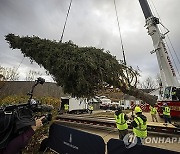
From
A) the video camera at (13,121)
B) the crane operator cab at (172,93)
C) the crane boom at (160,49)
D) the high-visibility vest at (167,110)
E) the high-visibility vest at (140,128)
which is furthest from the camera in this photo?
the high-visibility vest at (167,110)

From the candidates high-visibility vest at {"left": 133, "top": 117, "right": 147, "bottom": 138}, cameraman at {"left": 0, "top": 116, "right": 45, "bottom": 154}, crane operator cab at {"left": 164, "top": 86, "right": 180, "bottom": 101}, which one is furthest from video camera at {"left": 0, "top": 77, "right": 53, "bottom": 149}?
crane operator cab at {"left": 164, "top": 86, "right": 180, "bottom": 101}

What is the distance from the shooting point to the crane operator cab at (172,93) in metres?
9.27

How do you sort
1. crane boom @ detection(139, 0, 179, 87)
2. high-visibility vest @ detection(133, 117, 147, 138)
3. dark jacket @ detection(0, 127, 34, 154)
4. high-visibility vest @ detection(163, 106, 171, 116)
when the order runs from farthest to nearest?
high-visibility vest @ detection(163, 106, 171, 116)
crane boom @ detection(139, 0, 179, 87)
high-visibility vest @ detection(133, 117, 147, 138)
dark jacket @ detection(0, 127, 34, 154)

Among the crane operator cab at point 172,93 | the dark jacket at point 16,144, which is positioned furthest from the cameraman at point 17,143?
the crane operator cab at point 172,93

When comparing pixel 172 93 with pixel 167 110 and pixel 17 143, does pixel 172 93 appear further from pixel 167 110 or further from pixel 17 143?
pixel 17 143

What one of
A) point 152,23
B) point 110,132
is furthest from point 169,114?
point 152,23

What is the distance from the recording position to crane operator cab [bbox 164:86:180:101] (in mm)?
9267

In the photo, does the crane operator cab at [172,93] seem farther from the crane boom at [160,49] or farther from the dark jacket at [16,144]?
the dark jacket at [16,144]

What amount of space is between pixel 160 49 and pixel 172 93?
2.45m

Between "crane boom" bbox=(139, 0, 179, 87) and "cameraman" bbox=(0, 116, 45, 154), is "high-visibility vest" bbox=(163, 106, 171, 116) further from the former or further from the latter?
"cameraman" bbox=(0, 116, 45, 154)

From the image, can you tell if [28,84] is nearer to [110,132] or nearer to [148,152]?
[110,132]

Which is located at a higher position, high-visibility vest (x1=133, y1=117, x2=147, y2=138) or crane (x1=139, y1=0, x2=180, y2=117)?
crane (x1=139, y1=0, x2=180, y2=117)

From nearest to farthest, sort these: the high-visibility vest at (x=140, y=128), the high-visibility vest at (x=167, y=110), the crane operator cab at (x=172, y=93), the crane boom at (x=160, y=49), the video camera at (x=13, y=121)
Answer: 1. the video camera at (x=13, y=121)
2. the high-visibility vest at (x=140, y=128)
3. the crane operator cab at (x=172, y=93)
4. the crane boom at (x=160, y=49)
5. the high-visibility vest at (x=167, y=110)

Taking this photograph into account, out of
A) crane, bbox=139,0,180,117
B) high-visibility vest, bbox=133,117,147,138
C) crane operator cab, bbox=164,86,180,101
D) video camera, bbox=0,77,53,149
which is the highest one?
crane, bbox=139,0,180,117
